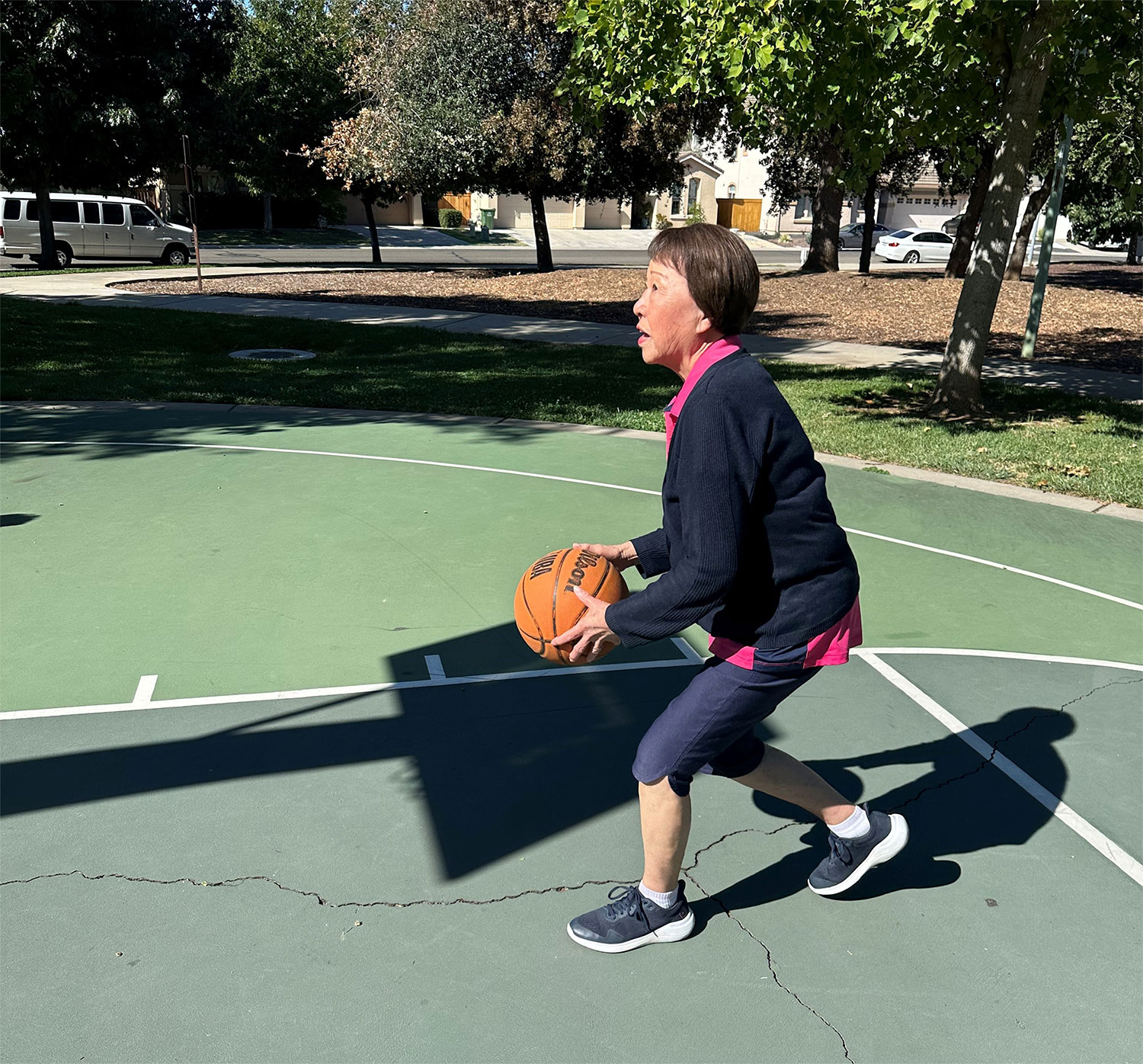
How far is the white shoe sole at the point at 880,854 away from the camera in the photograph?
375 cm

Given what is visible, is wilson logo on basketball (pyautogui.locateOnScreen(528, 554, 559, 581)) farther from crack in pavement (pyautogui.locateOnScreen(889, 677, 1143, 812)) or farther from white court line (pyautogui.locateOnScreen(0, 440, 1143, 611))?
white court line (pyautogui.locateOnScreen(0, 440, 1143, 611))

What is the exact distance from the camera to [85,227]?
1353 inches

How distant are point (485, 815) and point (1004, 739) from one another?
251 centimetres

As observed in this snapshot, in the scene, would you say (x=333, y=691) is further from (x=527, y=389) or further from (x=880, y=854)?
(x=527, y=389)

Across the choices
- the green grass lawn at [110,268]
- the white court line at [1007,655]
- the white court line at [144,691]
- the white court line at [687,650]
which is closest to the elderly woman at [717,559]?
the white court line at [687,650]

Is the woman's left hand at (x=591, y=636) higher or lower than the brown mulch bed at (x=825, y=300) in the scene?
higher

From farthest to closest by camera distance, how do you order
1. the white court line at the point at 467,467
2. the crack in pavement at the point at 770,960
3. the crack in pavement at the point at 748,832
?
the white court line at the point at 467,467
the crack in pavement at the point at 748,832
the crack in pavement at the point at 770,960

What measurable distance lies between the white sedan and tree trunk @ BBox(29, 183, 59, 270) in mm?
32861

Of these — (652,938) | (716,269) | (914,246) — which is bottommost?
(652,938)

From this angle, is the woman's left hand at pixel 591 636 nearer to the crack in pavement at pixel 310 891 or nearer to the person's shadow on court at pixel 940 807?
the crack in pavement at pixel 310 891

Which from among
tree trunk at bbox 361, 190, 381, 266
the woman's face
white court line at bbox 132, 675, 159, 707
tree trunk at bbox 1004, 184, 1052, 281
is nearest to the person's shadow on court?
the woman's face

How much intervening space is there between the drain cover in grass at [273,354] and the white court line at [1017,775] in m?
12.1

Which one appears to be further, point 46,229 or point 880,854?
point 46,229

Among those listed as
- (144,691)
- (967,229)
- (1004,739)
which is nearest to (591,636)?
(1004,739)
